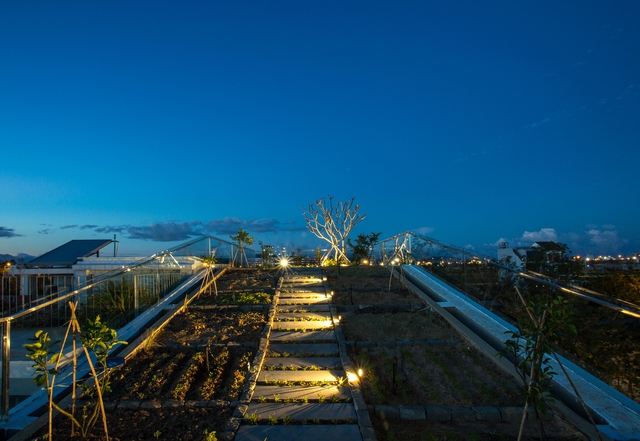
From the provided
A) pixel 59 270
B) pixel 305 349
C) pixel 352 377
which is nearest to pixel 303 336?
pixel 305 349

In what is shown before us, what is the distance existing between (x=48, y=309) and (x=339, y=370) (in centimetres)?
692

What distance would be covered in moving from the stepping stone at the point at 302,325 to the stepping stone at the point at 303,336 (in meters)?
0.19

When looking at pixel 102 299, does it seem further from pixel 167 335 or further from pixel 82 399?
pixel 82 399

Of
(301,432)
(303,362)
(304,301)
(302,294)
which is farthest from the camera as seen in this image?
(302,294)

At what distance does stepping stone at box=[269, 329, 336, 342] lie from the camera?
5855mm

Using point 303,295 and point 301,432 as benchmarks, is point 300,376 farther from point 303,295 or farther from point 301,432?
point 303,295

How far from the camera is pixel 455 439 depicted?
334 centimetres

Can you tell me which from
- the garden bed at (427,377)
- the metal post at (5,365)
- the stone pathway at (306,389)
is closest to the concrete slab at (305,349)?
the stone pathway at (306,389)

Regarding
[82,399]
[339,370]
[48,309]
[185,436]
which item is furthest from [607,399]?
[48,309]

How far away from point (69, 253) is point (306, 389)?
11.7 meters

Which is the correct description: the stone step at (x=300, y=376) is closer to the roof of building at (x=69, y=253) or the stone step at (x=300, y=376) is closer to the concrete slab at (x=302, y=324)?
the concrete slab at (x=302, y=324)

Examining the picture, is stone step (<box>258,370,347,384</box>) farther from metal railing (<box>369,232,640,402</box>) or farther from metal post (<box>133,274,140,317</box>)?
metal post (<box>133,274,140,317</box>)

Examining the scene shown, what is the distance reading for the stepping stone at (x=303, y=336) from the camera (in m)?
5.86

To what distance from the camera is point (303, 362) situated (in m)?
5.03
